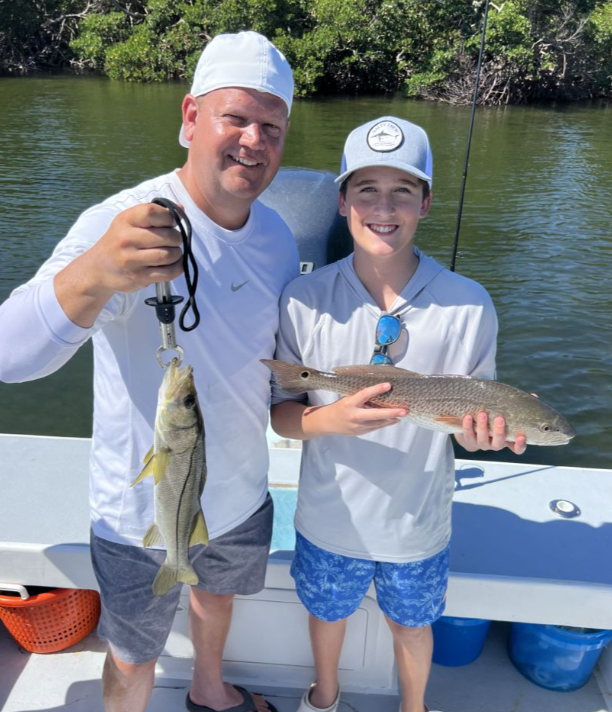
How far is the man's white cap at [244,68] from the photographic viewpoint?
7.13 feet

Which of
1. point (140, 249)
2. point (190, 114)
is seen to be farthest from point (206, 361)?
point (190, 114)

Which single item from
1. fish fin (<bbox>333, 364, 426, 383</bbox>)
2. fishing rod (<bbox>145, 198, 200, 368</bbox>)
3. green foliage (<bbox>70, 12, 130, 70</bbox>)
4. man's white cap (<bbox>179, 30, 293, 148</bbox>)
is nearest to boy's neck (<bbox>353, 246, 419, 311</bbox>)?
fish fin (<bbox>333, 364, 426, 383</bbox>)

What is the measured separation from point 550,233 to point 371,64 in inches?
1009

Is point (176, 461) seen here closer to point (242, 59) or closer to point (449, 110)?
point (242, 59)

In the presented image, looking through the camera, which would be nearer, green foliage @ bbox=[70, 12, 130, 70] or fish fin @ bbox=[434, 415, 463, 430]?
fish fin @ bbox=[434, 415, 463, 430]

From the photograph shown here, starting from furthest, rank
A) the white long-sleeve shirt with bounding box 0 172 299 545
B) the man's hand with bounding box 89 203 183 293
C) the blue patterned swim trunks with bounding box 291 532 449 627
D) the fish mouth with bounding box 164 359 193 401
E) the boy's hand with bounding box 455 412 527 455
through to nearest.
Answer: the blue patterned swim trunks with bounding box 291 532 449 627 → the boy's hand with bounding box 455 412 527 455 → the white long-sleeve shirt with bounding box 0 172 299 545 → the fish mouth with bounding box 164 359 193 401 → the man's hand with bounding box 89 203 183 293

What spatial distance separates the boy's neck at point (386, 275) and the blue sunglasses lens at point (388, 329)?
9 centimetres

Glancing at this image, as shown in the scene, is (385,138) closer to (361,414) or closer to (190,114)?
(190,114)

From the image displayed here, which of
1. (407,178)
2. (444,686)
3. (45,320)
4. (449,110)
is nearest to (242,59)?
(407,178)

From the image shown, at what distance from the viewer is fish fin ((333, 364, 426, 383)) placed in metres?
2.32

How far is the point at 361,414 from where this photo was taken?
2.18 meters

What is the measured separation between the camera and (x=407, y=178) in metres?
2.40

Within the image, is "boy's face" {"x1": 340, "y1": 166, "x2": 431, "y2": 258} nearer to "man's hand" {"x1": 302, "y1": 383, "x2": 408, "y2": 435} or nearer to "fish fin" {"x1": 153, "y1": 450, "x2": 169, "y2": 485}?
"man's hand" {"x1": 302, "y1": 383, "x2": 408, "y2": 435}

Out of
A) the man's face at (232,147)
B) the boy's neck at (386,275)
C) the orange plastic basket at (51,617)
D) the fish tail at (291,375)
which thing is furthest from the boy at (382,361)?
the orange plastic basket at (51,617)
